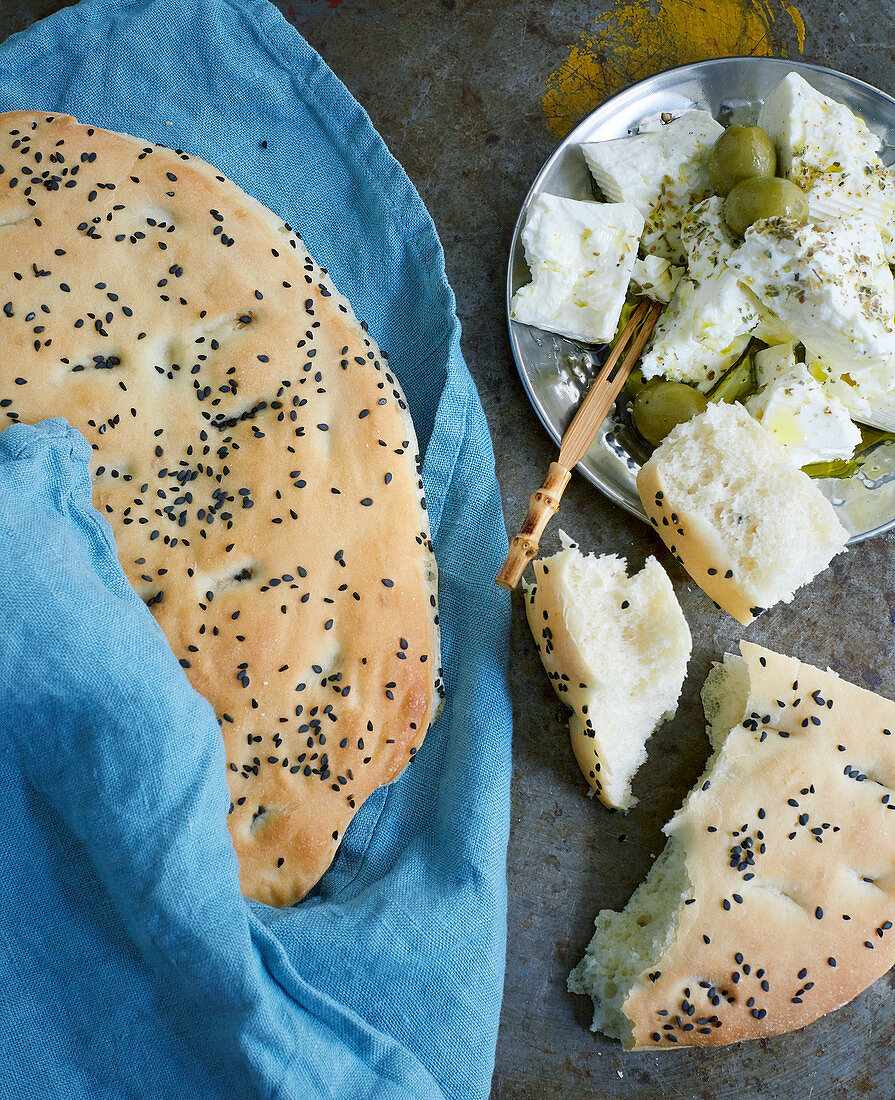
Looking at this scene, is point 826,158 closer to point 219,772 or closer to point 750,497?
point 750,497

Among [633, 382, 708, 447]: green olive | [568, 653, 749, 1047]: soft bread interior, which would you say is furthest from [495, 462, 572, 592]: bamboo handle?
[568, 653, 749, 1047]: soft bread interior

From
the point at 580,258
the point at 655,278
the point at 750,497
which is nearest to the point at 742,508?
the point at 750,497

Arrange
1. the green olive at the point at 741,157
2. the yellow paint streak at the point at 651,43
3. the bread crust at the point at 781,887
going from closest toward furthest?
the bread crust at the point at 781,887, the green olive at the point at 741,157, the yellow paint streak at the point at 651,43

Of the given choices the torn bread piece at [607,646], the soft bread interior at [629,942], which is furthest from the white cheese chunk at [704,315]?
the soft bread interior at [629,942]

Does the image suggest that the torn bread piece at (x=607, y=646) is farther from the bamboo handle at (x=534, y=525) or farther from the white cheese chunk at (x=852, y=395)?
the white cheese chunk at (x=852, y=395)

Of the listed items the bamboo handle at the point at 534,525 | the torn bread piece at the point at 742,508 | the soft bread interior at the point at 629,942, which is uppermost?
the torn bread piece at the point at 742,508

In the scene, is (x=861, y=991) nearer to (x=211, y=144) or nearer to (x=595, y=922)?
(x=595, y=922)
